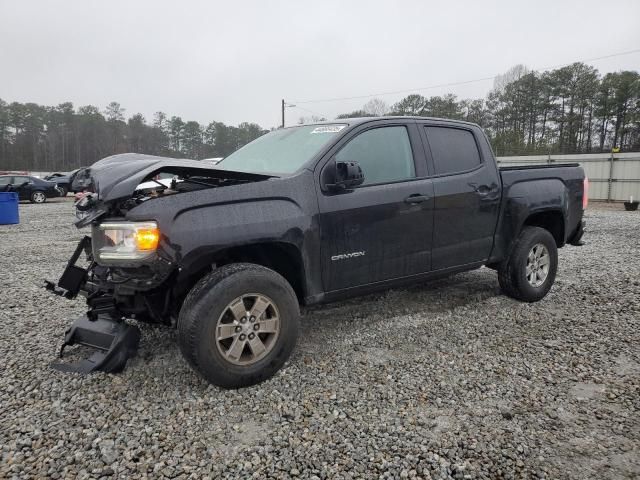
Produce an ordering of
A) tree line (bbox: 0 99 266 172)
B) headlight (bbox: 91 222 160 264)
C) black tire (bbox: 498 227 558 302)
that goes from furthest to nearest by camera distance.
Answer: tree line (bbox: 0 99 266 172)
black tire (bbox: 498 227 558 302)
headlight (bbox: 91 222 160 264)

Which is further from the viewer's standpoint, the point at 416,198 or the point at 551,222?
the point at 551,222

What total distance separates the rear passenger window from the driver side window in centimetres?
32

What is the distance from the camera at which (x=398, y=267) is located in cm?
384

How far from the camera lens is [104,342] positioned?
334 cm

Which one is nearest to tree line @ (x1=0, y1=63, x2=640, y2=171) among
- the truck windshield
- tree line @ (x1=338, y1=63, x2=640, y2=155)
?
tree line @ (x1=338, y1=63, x2=640, y2=155)

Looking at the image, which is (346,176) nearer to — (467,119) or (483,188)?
(483,188)

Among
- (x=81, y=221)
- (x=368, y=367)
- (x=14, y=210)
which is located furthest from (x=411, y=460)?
(x=14, y=210)

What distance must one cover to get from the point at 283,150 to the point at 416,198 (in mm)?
1223

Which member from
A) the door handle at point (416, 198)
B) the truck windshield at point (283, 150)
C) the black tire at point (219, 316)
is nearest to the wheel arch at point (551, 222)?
the door handle at point (416, 198)

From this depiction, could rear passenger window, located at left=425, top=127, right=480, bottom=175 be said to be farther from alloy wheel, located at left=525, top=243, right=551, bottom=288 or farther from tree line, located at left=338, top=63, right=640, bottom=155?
tree line, located at left=338, top=63, right=640, bottom=155

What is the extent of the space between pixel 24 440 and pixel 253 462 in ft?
4.19

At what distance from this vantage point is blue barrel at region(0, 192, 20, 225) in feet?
43.0

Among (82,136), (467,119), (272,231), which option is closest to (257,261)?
(272,231)

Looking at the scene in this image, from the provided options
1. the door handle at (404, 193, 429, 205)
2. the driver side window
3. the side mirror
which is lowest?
the door handle at (404, 193, 429, 205)
